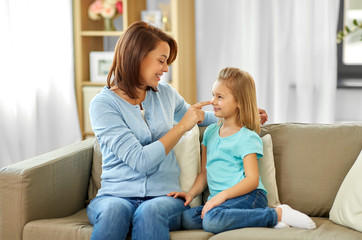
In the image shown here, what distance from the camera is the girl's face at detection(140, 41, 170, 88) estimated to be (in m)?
2.06

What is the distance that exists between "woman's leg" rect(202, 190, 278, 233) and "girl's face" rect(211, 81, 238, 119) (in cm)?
33

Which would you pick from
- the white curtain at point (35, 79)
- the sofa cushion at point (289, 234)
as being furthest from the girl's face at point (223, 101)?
the white curtain at point (35, 79)

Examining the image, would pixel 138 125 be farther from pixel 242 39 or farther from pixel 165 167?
pixel 242 39

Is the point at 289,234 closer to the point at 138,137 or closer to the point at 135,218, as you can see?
the point at 135,218

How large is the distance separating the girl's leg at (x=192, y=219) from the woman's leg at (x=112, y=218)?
0.19 m

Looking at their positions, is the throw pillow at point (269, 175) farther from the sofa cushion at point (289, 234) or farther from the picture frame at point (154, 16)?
the picture frame at point (154, 16)

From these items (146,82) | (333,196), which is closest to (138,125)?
(146,82)

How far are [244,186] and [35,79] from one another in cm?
203

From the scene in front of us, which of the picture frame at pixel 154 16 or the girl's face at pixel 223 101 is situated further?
the picture frame at pixel 154 16

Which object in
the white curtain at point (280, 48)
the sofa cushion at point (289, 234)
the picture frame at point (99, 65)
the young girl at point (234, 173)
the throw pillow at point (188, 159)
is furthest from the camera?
the picture frame at point (99, 65)

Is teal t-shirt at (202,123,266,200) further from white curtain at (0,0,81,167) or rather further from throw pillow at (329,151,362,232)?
white curtain at (0,0,81,167)

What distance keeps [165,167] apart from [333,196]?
0.66 meters

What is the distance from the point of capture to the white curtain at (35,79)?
3.31m

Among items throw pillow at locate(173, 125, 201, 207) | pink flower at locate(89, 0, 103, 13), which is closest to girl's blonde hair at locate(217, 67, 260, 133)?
throw pillow at locate(173, 125, 201, 207)
